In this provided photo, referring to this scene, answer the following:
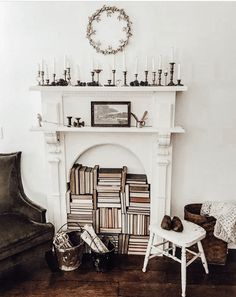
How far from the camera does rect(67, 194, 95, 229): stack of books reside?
3.09m

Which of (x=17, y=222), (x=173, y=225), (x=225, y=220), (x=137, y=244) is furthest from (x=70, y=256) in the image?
(x=225, y=220)

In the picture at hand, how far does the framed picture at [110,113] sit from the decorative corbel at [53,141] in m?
0.35

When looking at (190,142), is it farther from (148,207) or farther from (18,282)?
(18,282)

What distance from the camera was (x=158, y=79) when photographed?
288 centimetres

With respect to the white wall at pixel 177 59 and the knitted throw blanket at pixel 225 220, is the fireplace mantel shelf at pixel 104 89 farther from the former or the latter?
the knitted throw blanket at pixel 225 220

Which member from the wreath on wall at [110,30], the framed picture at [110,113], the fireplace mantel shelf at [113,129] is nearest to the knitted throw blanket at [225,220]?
the fireplace mantel shelf at [113,129]

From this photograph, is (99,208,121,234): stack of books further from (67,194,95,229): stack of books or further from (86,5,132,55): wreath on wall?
(86,5,132,55): wreath on wall

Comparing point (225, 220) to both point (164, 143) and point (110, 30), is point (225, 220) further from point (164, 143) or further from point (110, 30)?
point (110, 30)

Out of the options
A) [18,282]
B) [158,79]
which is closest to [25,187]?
[18,282]

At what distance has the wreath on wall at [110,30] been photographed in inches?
110

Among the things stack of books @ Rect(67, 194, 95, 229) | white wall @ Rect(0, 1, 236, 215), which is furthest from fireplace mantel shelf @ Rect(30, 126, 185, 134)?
stack of books @ Rect(67, 194, 95, 229)

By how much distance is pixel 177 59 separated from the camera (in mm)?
2842

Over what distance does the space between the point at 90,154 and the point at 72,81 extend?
709 mm

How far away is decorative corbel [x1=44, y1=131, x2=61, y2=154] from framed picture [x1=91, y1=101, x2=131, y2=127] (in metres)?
0.35
